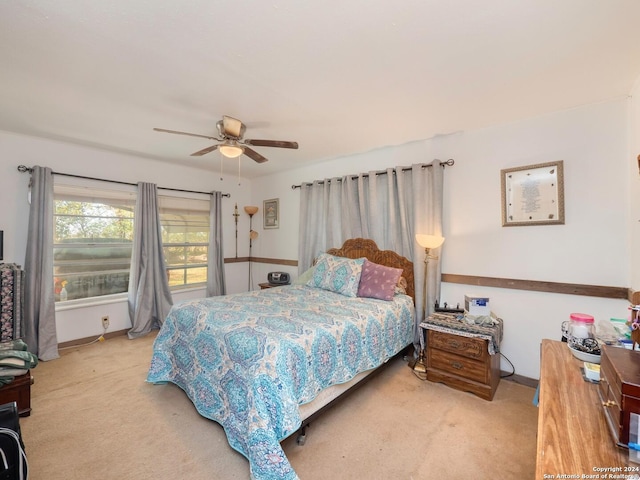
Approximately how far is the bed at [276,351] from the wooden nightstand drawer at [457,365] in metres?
0.34

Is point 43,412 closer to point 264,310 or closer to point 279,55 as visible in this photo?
point 264,310

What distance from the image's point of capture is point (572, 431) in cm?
88

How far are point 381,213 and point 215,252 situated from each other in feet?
9.09

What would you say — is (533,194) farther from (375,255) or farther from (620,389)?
(620,389)

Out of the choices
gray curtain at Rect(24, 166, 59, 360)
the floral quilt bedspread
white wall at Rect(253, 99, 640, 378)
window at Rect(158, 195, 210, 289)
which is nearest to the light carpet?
the floral quilt bedspread

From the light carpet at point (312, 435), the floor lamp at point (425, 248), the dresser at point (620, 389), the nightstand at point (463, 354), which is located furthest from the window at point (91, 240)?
the dresser at point (620, 389)

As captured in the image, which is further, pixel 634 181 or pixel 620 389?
pixel 634 181

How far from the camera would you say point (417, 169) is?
3.19 meters

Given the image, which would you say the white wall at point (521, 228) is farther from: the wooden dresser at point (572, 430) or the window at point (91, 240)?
the wooden dresser at point (572, 430)

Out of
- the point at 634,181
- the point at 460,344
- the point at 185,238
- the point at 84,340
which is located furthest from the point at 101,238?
the point at 634,181

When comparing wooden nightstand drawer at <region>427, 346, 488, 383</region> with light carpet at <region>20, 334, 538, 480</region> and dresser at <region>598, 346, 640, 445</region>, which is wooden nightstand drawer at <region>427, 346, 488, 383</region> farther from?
dresser at <region>598, 346, 640, 445</region>

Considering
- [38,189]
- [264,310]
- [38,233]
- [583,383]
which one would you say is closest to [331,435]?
[264,310]

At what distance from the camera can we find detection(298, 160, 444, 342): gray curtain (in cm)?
311

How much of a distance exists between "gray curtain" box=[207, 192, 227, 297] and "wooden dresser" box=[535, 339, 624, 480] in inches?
170
